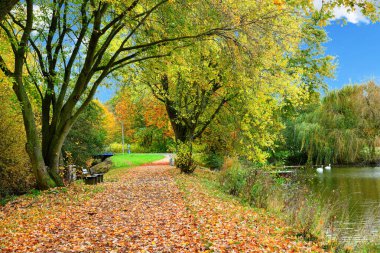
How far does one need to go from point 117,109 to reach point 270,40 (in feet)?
147

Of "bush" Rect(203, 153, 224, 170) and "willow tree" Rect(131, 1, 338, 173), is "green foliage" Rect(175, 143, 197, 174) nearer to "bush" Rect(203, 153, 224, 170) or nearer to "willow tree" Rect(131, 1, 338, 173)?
"willow tree" Rect(131, 1, 338, 173)

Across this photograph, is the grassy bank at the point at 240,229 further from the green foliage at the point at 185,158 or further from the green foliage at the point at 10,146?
the green foliage at the point at 185,158

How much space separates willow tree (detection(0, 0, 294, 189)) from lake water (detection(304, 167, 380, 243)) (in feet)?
21.0

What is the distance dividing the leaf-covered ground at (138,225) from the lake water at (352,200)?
7.24 ft

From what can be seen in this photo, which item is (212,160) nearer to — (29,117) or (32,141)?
(32,141)

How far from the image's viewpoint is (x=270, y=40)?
12.3 meters

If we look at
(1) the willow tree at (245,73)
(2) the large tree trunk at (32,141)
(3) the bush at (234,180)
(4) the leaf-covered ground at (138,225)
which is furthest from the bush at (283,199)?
(2) the large tree trunk at (32,141)

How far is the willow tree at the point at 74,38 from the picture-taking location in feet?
40.0

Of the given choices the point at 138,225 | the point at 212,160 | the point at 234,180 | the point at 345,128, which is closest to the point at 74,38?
the point at 234,180

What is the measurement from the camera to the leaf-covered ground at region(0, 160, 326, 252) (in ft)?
22.0

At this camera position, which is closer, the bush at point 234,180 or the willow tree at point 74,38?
the willow tree at point 74,38

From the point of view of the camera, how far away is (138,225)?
8.16 meters

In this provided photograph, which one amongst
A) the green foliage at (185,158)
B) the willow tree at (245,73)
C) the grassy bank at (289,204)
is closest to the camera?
the grassy bank at (289,204)

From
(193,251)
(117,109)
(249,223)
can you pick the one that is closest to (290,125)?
(117,109)
